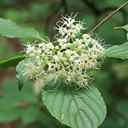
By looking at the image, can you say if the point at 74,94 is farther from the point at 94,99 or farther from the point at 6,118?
the point at 6,118

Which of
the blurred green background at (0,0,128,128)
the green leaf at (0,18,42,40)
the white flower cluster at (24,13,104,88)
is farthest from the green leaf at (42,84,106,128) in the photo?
the blurred green background at (0,0,128,128)

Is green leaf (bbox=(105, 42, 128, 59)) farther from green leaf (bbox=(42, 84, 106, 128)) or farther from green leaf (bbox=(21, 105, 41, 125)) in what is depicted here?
green leaf (bbox=(21, 105, 41, 125))

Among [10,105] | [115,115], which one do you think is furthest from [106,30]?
[10,105]

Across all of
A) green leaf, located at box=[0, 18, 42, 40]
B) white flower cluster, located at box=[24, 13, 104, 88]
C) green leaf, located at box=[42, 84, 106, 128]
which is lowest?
green leaf, located at box=[42, 84, 106, 128]

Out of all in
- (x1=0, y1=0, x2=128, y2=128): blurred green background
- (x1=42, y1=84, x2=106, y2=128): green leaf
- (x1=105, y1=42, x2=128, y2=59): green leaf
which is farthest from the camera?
(x1=0, y1=0, x2=128, y2=128): blurred green background

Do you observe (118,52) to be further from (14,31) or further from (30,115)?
(30,115)

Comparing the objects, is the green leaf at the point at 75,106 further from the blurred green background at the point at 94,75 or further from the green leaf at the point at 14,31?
the blurred green background at the point at 94,75
